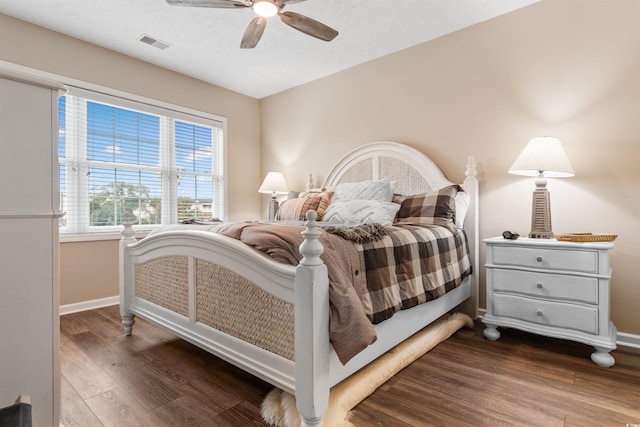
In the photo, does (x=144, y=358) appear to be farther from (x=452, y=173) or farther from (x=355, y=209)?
(x=452, y=173)

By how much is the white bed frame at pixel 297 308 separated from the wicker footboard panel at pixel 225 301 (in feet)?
0.13

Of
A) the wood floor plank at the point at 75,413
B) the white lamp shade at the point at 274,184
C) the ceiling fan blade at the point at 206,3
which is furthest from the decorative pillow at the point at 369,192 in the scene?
the wood floor plank at the point at 75,413

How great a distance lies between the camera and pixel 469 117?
296cm

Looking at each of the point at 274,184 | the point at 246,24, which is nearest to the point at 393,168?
the point at 274,184

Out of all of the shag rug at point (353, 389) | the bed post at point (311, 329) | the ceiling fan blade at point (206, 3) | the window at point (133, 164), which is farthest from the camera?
the window at point (133, 164)

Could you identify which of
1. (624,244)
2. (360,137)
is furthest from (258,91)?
(624,244)

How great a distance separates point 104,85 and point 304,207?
230 centimetres

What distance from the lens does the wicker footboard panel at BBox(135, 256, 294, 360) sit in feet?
4.80

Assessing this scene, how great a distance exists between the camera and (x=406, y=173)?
3260 mm

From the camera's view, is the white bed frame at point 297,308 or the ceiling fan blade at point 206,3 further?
the ceiling fan blade at point 206,3

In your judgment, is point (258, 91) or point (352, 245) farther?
point (258, 91)

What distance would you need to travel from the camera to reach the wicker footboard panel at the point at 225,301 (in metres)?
1.46

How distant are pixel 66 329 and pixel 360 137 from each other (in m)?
3.17

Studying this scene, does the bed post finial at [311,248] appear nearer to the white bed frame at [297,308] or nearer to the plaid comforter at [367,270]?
the white bed frame at [297,308]
